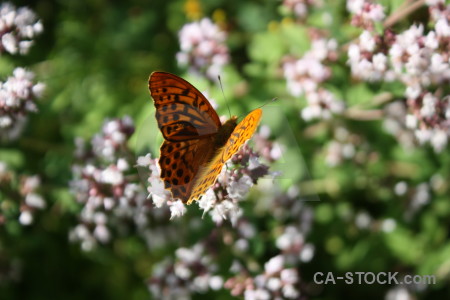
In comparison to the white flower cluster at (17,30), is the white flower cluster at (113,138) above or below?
below

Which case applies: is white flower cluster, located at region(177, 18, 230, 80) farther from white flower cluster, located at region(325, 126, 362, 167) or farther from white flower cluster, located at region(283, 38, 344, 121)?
white flower cluster, located at region(325, 126, 362, 167)

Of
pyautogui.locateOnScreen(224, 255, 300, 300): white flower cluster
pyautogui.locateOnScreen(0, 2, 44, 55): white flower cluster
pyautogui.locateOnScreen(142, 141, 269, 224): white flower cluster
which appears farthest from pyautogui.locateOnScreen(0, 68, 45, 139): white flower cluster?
pyautogui.locateOnScreen(224, 255, 300, 300): white flower cluster

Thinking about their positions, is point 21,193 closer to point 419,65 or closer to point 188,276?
point 188,276

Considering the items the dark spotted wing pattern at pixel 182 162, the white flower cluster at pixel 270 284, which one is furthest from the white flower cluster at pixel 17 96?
the white flower cluster at pixel 270 284

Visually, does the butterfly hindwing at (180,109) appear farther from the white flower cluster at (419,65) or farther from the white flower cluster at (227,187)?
the white flower cluster at (419,65)

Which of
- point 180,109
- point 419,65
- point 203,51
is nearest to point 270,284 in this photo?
point 180,109

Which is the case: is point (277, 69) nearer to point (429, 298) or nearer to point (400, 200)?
point (400, 200)

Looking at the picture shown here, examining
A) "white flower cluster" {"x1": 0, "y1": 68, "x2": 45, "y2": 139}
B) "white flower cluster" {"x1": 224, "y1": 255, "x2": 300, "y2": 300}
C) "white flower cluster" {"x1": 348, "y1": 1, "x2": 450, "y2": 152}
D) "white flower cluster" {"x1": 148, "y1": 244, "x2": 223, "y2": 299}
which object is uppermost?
"white flower cluster" {"x1": 0, "y1": 68, "x2": 45, "y2": 139}
